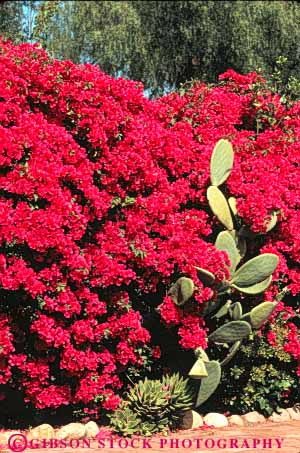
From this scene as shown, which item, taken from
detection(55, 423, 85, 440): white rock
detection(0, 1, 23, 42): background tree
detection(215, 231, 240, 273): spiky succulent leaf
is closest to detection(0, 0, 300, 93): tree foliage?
detection(0, 1, 23, 42): background tree

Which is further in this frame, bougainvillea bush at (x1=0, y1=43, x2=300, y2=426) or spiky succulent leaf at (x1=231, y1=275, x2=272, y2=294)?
spiky succulent leaf at (x1=231, y1=275, x2=272, y2=294)

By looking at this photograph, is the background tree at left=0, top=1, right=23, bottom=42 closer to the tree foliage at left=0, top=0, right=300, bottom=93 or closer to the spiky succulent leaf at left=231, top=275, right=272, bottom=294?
the tree foliage at left=0, top=0, right=300, bottom=93

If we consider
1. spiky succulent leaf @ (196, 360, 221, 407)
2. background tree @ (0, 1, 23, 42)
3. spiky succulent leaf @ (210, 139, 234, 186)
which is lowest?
spiky succulent leaf @ (196, 360, 221, 407)

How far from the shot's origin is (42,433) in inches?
257

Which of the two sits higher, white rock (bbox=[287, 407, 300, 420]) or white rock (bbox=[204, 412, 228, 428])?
white rock (bbox=[287, 407, 300, 420])

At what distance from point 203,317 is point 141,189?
1.39m

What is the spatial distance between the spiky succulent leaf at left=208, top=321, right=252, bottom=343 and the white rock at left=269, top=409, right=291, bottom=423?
3.68 feet

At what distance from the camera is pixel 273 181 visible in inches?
298

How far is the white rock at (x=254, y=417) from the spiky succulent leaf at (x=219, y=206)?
1.98m

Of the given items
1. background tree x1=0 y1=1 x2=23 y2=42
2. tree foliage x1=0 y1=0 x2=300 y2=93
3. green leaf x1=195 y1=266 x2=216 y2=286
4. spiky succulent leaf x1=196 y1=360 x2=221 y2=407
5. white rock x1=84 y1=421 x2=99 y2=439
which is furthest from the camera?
tree foliage x1=0 y1=0 x2=300 y2=93

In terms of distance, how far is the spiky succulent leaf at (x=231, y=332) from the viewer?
705 centimetres

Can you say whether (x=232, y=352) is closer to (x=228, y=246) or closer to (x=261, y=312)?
(x=261, y=312)

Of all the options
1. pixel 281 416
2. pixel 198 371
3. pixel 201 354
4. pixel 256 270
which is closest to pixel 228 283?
pixel 256 270

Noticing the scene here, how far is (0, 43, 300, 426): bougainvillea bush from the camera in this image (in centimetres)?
625
